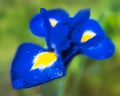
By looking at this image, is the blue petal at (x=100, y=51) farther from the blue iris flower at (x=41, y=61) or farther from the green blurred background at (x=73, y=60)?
the green blurred background at (x=73, y=60)

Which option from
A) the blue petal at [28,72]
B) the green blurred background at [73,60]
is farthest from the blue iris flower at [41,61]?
the green blurred background at [73,60]

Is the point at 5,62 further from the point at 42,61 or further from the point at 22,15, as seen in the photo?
the point at 42,61

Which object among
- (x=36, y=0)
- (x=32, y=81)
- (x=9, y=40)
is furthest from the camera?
(x=36, y=0)

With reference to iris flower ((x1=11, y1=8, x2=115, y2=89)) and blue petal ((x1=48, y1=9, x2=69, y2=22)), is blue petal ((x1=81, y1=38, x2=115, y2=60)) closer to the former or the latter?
iris flower ((x1=11, y1=8, x2=115, y2=89))

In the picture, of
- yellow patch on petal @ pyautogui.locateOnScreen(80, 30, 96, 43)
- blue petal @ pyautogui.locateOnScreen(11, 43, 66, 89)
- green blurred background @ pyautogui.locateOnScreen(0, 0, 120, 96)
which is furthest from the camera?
green blurred background @ pyautogui.locateOnScreen(0, 0, 120, 96)

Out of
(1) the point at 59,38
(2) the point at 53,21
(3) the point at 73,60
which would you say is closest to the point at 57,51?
(1) the point at 59,38

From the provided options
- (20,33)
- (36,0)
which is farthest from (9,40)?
(36,0)

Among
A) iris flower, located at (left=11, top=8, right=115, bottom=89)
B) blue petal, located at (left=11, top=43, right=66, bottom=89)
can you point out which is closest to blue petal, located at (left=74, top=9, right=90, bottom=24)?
iris flower, located at (left=11, top=8, right=115, bottom=89)
